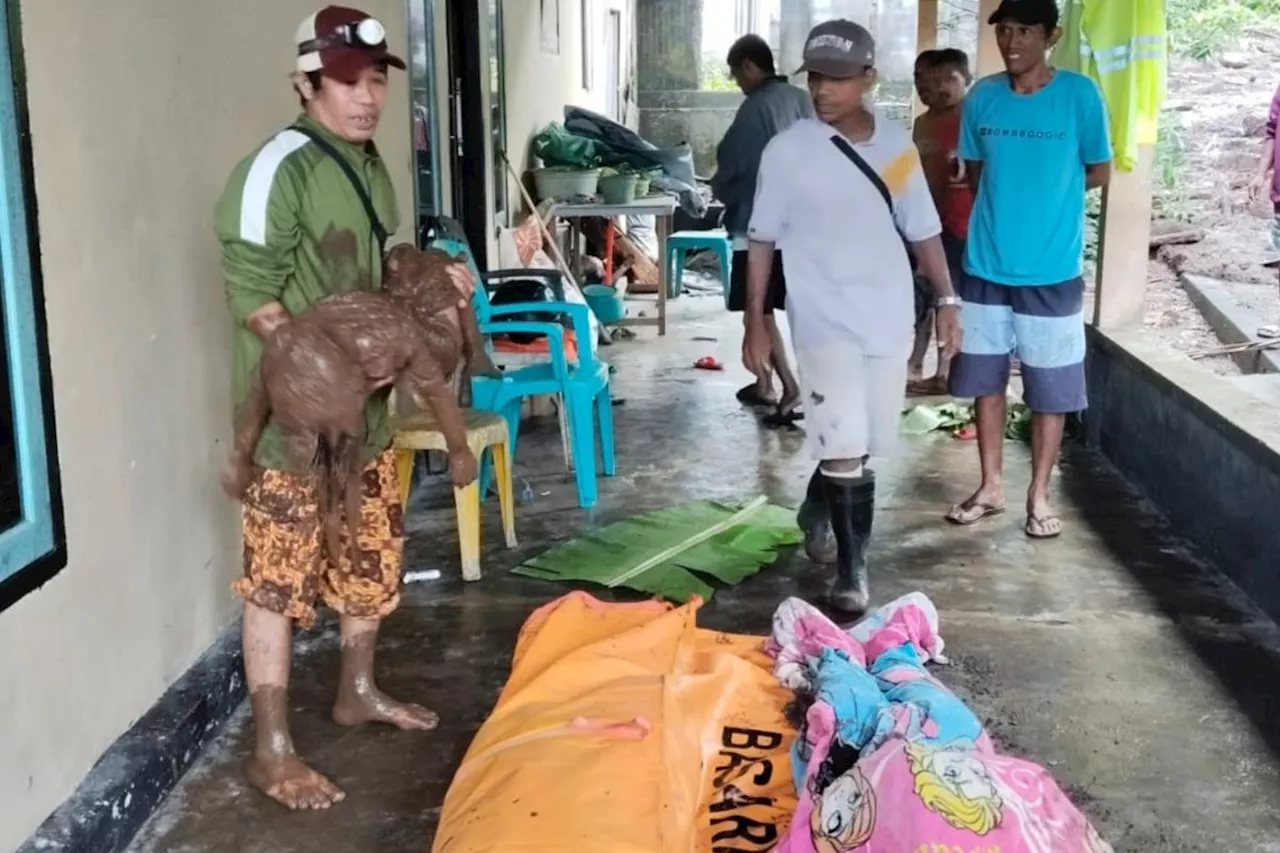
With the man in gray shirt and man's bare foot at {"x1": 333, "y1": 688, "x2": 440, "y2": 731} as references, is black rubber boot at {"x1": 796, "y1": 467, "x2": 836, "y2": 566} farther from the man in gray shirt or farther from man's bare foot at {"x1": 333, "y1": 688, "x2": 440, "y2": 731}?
the man in gray shirt

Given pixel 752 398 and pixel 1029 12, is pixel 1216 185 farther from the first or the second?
pixel 1029 12

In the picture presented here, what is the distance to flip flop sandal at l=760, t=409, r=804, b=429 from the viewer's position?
5832 mm

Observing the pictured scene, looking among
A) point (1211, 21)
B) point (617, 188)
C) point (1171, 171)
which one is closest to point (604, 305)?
point (617, 188)

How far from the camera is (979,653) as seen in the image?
11.0 feet

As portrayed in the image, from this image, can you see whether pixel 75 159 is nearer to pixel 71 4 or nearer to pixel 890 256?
pixel 71 4

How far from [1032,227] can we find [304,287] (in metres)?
2.51

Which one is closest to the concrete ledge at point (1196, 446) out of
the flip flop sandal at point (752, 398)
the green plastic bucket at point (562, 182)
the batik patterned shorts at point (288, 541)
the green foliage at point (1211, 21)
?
the flip flop sandal at point (752, 398)

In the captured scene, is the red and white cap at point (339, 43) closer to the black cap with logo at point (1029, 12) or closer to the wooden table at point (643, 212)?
the black cap with logo at point (1029, 12)

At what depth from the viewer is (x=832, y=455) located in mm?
3533

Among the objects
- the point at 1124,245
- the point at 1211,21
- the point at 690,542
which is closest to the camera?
the point at 690,542

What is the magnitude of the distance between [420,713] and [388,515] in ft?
1.68

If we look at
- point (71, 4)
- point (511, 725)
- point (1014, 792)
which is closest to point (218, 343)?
point (71, 4)

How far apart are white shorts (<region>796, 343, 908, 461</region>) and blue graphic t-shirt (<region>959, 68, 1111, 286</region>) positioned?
85 cm

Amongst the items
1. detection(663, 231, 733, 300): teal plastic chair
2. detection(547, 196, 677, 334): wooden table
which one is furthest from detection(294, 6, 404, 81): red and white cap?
detection(663, 231, 733, 300): teal plastic chair
